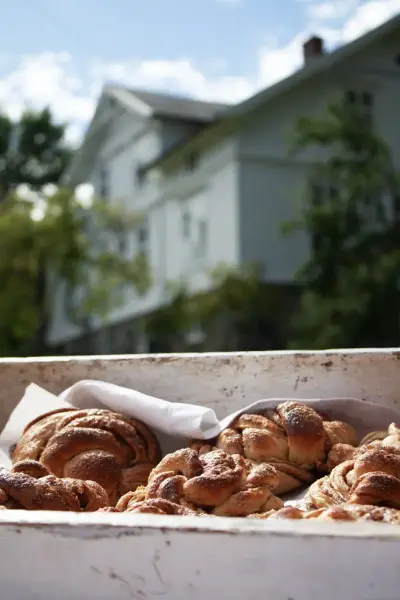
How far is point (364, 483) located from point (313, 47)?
55.9 feet

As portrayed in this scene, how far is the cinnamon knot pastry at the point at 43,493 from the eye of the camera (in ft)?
4.35

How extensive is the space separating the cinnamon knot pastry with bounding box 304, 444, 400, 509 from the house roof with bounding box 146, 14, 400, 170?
13.4 meters

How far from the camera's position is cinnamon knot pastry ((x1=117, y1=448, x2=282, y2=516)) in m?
1.44

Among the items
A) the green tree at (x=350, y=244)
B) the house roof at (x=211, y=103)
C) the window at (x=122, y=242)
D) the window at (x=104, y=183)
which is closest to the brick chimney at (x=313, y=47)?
the house roof at (x=211, y=103)

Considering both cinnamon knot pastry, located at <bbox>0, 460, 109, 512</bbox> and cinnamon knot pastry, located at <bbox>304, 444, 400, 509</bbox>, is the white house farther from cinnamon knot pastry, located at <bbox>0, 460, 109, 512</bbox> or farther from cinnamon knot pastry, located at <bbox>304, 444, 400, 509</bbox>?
cinnamon knot pastry, located at <bbox>0, 460, 109, 512</bbox>

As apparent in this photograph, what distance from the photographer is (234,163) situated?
1462 cm

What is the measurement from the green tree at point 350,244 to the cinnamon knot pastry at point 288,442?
10.4 m

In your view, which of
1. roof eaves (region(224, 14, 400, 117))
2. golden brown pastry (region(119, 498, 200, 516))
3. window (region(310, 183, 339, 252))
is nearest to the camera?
golden brown pastry (region(119, 498, 200, 516))

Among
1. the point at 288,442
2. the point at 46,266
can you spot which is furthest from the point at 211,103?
the point at 288,442

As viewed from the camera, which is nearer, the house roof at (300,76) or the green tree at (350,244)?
the green tree at (350,244)

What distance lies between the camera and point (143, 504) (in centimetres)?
125

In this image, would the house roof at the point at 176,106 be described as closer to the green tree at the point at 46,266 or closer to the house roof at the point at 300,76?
the house roof at the point at 300,76

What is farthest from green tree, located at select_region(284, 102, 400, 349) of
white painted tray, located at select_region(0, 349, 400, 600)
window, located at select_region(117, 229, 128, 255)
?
white painted tray, located at select_region(0, 349, 400, 600)

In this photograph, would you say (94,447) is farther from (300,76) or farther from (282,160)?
(300,76)
